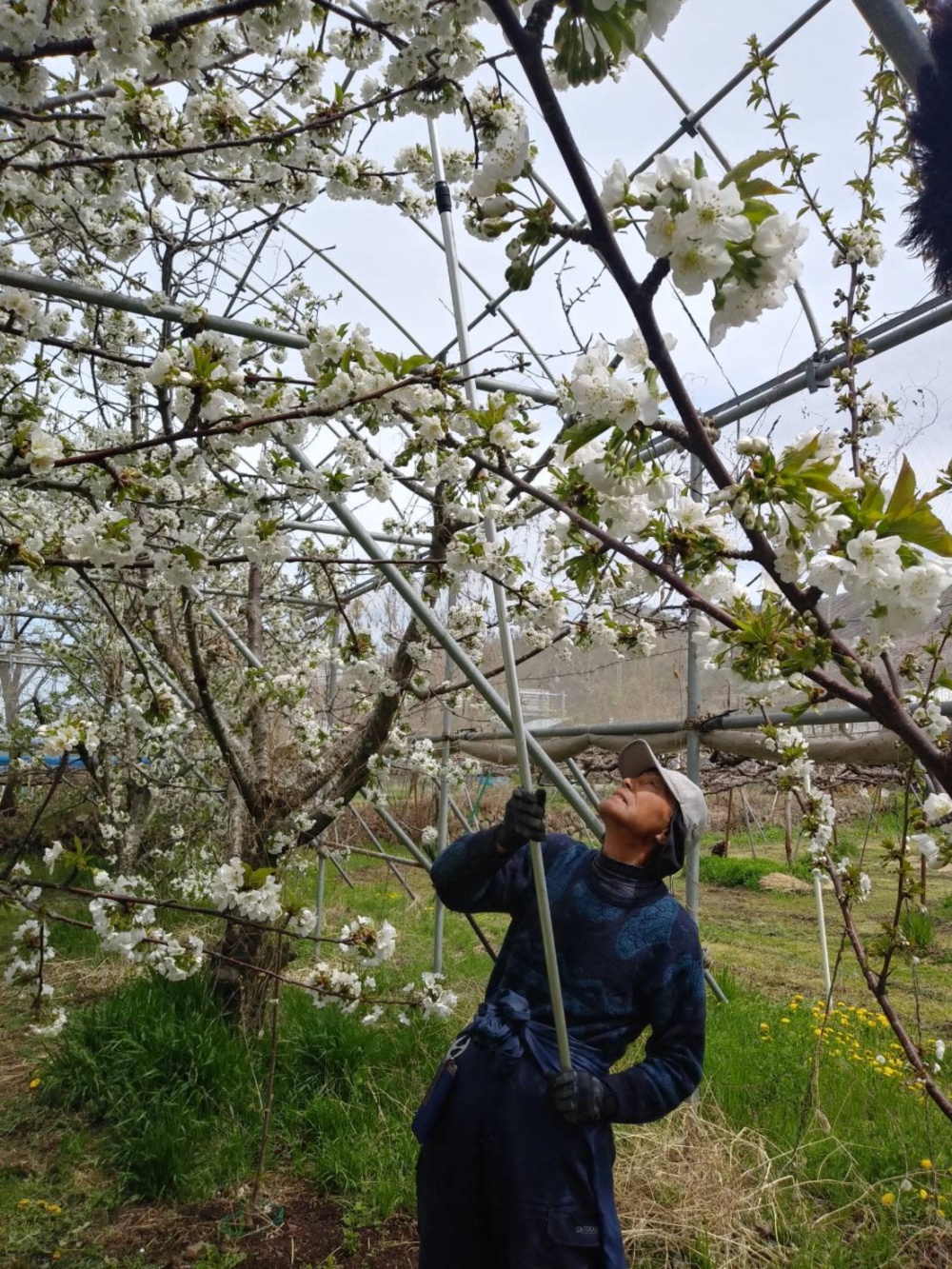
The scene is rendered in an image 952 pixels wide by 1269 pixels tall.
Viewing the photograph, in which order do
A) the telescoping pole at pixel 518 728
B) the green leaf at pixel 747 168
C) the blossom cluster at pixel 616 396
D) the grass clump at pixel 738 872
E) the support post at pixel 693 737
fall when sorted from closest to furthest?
1. the green leaf at pixel 747 168
2. the blossom cluster at pixel 616 396
3. the telescoping pole at pixel 518 728
4. the support post at pixel 693 737
5. the grass clump at pixel 738 872

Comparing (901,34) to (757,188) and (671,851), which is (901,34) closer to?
(757,188)

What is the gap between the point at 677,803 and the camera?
191 centimetres

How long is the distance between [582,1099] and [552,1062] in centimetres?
10

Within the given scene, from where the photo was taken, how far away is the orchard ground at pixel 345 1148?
8.07 ft

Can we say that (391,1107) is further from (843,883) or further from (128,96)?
(128,96)

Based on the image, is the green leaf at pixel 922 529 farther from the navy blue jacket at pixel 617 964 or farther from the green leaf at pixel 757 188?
the navy blue jacket at pixel 617 964

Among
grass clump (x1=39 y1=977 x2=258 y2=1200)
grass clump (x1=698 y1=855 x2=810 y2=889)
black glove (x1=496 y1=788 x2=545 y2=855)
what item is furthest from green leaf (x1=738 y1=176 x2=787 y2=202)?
grass clump (x1=698 y1=855 x2=810 y2=889)

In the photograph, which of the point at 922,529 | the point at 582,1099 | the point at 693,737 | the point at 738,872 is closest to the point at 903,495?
the point at 922,529

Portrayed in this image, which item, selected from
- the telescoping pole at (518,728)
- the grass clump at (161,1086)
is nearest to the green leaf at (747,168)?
the telescoping pole at (518,728)

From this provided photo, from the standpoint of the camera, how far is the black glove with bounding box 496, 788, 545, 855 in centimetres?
165

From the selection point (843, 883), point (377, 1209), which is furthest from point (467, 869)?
point (377, 1209)

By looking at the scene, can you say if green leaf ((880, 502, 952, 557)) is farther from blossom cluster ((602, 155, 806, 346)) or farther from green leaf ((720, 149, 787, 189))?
green leaf ((720, 149, 787, 189))

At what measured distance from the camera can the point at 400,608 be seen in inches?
276

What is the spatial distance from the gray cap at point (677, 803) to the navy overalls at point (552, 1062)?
0.28ft
